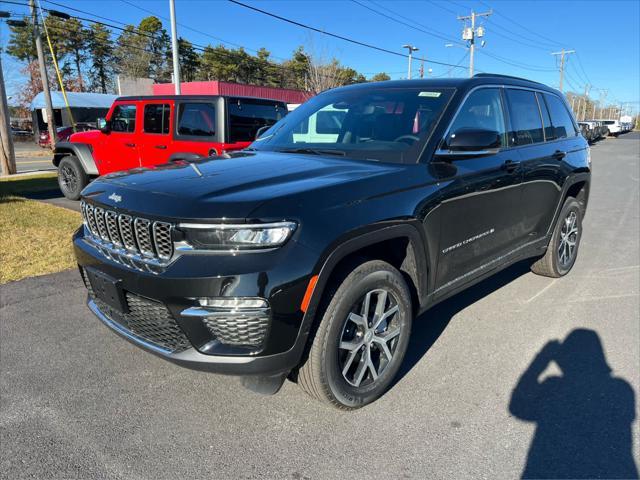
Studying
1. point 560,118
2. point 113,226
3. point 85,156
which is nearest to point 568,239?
point 560,118

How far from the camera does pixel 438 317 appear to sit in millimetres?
4125

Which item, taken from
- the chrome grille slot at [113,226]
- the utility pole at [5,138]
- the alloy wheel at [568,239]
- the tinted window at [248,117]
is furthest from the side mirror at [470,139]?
the utility pole at [5,138]

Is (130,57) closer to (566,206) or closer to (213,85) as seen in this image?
(213,85)

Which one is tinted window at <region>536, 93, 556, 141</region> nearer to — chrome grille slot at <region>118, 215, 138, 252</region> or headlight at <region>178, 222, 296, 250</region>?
headlight at <region>178, 222, 296, 250</region>

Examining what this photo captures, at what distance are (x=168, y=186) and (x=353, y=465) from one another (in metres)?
1.73

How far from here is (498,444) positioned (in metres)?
2.52

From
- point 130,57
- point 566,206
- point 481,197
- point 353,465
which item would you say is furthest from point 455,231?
point 130,57

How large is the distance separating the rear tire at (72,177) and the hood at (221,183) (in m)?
7.16

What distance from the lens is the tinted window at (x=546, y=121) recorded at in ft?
14.8

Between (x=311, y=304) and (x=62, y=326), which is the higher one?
(x=311, y=304)

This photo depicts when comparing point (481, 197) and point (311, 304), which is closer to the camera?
point (311, 304)

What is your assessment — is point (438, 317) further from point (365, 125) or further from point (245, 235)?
point (245, 235)

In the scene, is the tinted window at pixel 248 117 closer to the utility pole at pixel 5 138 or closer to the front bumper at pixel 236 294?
the front bumper at pixel 236 294

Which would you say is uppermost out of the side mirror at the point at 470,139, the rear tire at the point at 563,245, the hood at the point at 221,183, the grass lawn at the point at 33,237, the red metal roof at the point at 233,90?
the red metal roof at the point at 233,90
